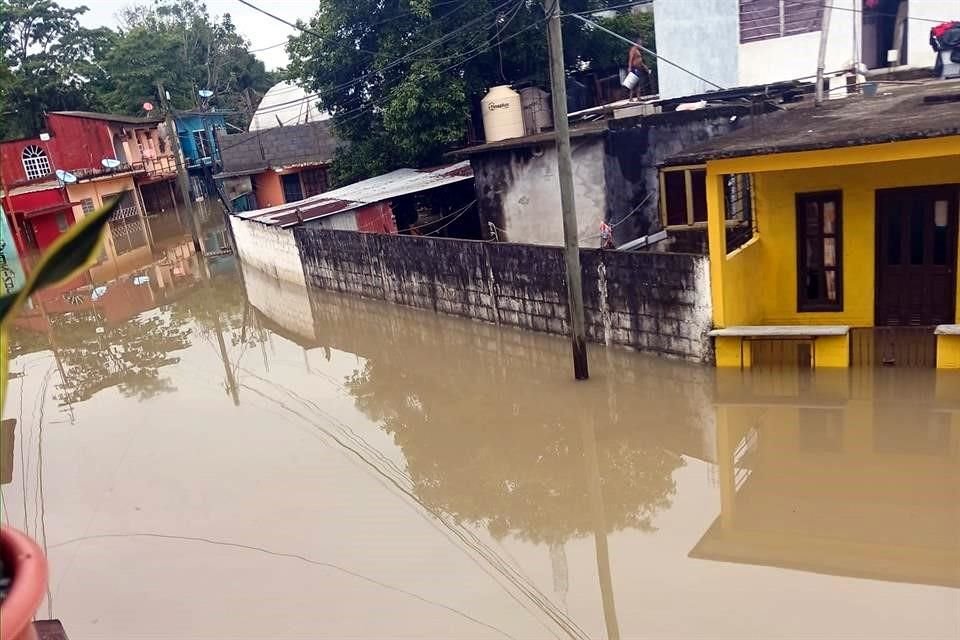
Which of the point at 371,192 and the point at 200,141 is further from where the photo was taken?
the point at 200,141

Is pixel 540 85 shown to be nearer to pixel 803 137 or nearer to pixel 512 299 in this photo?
pixel 512 299

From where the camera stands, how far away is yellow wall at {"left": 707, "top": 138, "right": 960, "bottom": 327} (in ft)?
28.0

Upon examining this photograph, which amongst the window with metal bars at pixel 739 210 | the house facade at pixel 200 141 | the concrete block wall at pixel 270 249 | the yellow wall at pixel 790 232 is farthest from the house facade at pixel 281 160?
the yellow wall at pixel 790 232

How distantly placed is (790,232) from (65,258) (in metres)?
9.36

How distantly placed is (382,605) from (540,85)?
17.6m

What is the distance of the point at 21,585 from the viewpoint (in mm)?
2031

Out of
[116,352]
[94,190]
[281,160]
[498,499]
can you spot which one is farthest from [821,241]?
[94,190]

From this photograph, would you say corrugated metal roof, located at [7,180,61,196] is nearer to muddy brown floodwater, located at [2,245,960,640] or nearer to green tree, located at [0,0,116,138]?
green tree, located at [0,0,116,138]

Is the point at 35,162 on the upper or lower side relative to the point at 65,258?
upper

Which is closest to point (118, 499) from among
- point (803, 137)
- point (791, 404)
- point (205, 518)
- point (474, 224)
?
→ point (205, 518)

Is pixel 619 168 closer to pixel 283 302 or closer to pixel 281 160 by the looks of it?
pixel 283 302

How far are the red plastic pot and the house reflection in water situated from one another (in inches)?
174

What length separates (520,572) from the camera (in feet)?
19.6

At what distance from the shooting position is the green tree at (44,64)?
3662cm
